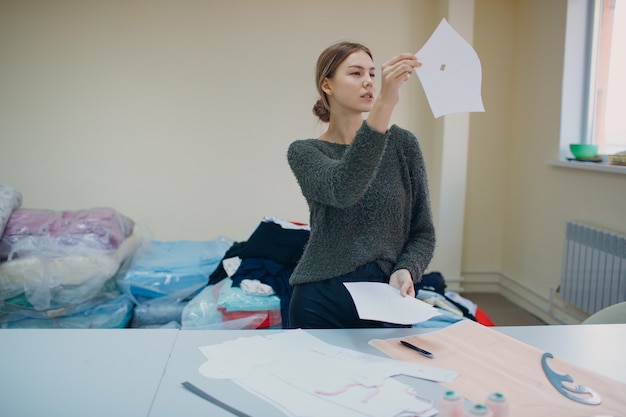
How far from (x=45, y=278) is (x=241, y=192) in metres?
1.49

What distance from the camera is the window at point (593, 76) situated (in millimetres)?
3006

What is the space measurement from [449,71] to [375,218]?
403 millimetres

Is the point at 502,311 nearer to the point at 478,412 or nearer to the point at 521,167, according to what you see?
the point at 521,167

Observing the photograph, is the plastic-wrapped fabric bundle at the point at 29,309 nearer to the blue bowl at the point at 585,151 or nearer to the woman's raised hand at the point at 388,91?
the woman's raised hand at the point at 388,91

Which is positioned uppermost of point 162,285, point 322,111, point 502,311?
point 322,111

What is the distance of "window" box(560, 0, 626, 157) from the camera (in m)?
3.01

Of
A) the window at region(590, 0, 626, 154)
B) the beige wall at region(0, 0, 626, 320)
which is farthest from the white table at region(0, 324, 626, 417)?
the beige wall at region(0, 0, 626, 320)

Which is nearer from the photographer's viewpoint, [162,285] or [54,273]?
[54,273]

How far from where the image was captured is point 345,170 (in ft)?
3.74

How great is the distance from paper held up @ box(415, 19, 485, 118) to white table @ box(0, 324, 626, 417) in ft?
1.86

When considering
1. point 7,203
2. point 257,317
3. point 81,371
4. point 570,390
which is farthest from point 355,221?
point 7,203

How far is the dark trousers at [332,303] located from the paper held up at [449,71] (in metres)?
0.43

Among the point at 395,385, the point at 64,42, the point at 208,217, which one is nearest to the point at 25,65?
the point at 64,42

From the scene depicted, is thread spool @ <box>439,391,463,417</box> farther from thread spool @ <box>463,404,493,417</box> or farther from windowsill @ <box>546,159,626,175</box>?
windowsill @ <box>546,159,626,175</box>
